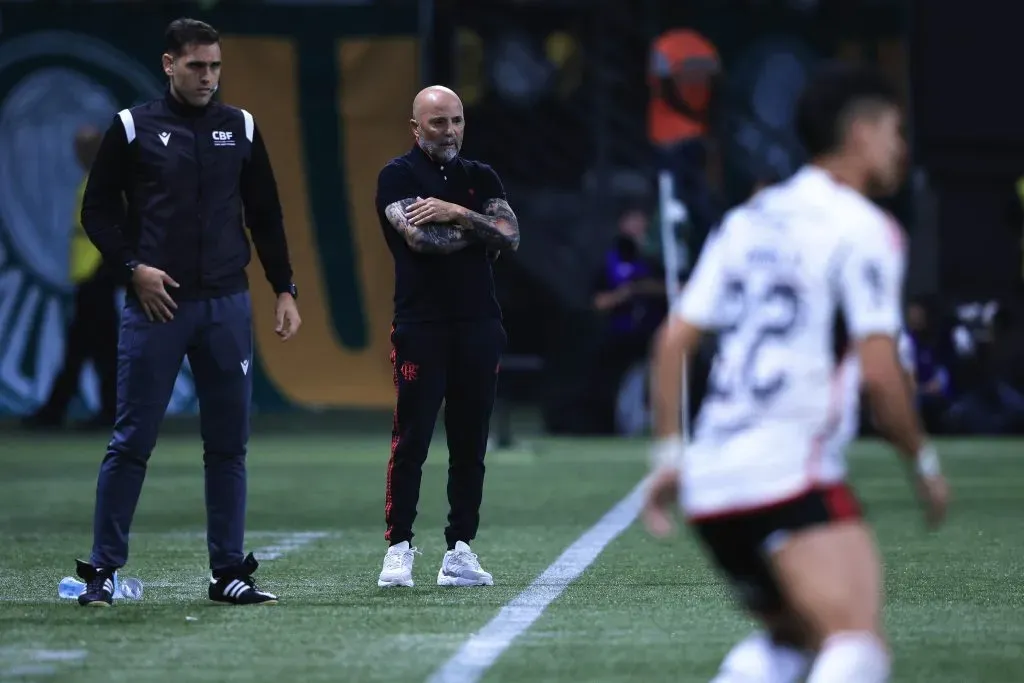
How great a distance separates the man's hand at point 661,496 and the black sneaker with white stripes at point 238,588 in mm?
3316

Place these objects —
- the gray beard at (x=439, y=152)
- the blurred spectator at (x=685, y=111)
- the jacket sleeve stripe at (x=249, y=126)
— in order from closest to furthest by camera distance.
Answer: the jacket sleeve stripe at (x=249, y=126), the gray beard at (x=439, y=152), the blurred spectator at (x=685, y=111)

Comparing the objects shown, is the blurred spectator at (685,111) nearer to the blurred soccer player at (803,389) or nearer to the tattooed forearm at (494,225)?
the tattooed forearm at (494,225)

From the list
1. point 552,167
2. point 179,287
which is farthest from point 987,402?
point 179,287

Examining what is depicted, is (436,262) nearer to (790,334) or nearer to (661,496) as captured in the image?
(661,496)

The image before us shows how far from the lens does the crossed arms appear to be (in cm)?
834

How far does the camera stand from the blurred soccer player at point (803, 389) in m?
4.57

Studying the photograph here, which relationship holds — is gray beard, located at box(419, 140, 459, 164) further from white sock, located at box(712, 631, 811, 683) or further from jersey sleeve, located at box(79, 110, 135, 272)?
white sock, located at box(712, 631, 811, 683)

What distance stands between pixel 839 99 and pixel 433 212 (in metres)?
3.75

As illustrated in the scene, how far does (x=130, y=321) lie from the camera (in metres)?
7.83

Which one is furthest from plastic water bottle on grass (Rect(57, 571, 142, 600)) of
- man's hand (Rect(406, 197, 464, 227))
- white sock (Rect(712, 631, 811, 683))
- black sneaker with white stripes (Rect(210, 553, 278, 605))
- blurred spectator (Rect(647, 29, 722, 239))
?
blurred spectator (Rect(647, 29, 722, 239))

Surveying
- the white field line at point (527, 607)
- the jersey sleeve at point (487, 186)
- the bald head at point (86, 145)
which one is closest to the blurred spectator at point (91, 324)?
the bald head at point (86, 145)

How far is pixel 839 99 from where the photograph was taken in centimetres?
470

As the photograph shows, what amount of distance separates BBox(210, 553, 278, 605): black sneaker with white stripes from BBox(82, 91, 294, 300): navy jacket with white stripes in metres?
1.00

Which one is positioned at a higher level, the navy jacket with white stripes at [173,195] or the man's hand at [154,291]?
the navy jacket with white stripes at [173,195]
